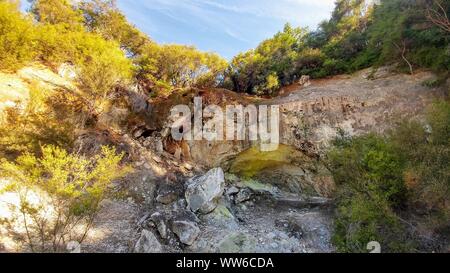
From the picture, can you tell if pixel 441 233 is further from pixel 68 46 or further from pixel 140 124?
pixel 68 46

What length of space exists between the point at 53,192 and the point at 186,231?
12.9ft

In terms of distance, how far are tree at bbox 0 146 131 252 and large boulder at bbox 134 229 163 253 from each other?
1.49m

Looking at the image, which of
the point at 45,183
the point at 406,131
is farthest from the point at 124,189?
the point at 406,131

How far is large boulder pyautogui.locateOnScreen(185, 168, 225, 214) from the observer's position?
9953 millimetres

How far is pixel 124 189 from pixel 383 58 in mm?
14228

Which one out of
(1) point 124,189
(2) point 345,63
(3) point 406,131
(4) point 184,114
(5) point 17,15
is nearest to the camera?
(3) point 406,131

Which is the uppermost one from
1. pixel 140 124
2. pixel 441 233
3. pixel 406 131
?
pixel 140 124

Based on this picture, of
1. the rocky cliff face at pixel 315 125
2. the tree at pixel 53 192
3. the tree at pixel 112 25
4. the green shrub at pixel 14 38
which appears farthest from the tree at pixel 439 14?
the tree at pixel 112 25

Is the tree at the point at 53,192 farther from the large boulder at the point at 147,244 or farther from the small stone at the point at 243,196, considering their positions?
the small stone at the point at 243,196

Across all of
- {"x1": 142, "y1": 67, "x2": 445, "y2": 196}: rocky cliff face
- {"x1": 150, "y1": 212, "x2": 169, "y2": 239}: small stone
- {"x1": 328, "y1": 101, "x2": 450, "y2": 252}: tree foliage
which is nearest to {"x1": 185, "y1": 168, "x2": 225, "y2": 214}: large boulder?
{"x1": 150, "y1": 212, "x2": 169, "y2": 239}: small stone

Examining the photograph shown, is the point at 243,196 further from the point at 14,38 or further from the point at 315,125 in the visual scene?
the point at 14,38

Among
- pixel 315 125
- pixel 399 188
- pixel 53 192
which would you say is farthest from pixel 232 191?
pixel 53 192

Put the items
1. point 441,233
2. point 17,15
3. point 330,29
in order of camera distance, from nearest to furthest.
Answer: point 441,233 → point 17,15 → point 330,29

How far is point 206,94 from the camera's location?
14586 millimetres
